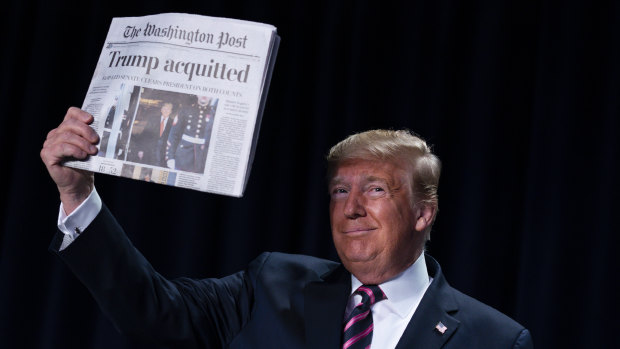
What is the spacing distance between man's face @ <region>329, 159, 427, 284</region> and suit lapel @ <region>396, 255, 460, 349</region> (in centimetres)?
12

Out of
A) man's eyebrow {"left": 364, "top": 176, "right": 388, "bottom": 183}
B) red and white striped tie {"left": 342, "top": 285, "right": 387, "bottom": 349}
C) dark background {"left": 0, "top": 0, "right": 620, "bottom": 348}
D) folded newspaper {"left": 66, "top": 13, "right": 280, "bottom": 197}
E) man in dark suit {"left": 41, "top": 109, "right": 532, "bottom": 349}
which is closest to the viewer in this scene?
folded newspaper {"left": 66, "top": 13, "right": 280, "bottom": 197}

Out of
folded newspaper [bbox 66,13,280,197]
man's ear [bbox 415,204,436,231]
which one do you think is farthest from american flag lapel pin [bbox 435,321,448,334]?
folded newspaper [bbox 66,13,280,197]

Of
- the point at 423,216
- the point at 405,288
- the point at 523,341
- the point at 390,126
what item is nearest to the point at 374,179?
the point at 423,216

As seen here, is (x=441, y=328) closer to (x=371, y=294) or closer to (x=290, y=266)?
(x=371, y=294)

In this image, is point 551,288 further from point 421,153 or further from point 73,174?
point 73,174

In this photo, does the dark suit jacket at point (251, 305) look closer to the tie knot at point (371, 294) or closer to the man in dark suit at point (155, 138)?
the tie knot at point (371, 294)

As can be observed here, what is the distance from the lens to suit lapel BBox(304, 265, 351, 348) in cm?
181

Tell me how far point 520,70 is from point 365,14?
65 cm

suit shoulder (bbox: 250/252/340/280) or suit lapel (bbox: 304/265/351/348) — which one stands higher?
suit shoulder (bbox: 250/252/340/280)

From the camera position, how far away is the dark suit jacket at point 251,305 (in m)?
1.60

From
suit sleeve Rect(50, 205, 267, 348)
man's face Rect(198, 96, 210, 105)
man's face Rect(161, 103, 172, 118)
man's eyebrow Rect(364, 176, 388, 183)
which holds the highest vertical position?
man's face Rect(198, 96, 210, 105)

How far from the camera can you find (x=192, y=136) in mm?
1439

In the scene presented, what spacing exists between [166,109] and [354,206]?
65 centimetres

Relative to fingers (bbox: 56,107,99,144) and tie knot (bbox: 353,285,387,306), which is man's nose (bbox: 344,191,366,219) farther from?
fingers (bbox: 56,107,99,144)
